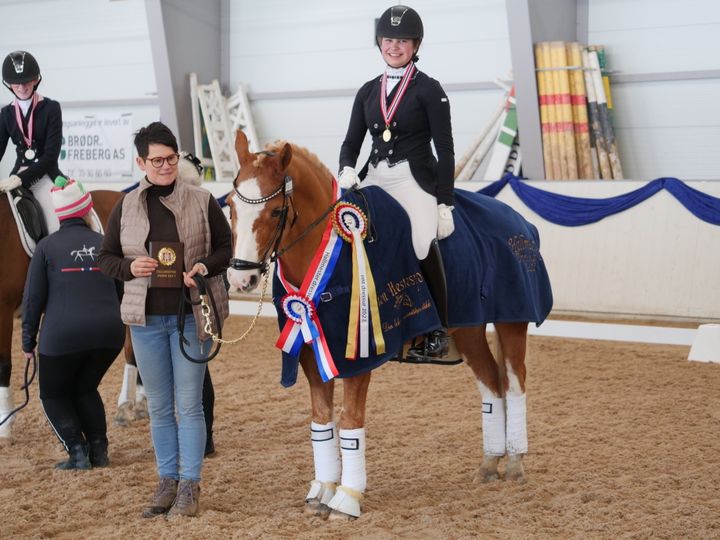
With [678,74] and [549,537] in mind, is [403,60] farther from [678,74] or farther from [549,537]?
[678,74]

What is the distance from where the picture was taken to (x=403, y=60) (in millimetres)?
3828

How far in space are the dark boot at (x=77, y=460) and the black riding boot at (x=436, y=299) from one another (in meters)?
1.75

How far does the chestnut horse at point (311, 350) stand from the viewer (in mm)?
3291

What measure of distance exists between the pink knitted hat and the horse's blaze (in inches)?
56.2

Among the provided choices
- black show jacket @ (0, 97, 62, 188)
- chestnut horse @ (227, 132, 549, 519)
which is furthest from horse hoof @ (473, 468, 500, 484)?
black show jacket @ (0, 97, 62, 188)

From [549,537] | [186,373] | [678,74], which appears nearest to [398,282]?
[186,373]

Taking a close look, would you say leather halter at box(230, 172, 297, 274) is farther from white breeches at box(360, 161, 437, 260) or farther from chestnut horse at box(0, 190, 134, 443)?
chestnut horse at box(0, 190, 134, 443)

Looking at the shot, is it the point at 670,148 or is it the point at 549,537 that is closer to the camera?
the point at 549,537

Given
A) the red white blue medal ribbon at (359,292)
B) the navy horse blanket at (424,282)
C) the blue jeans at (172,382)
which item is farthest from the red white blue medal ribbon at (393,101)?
the blue jeans at (172,382)

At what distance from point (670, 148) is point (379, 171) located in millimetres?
6467

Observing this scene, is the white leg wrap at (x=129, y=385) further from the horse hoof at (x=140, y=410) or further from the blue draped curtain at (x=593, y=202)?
the blue draped curtain at (x=593, y=202)

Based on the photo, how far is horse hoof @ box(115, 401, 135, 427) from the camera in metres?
5.32

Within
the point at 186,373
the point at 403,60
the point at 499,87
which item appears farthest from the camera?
the point at 499,87

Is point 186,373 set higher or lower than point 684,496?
higher
